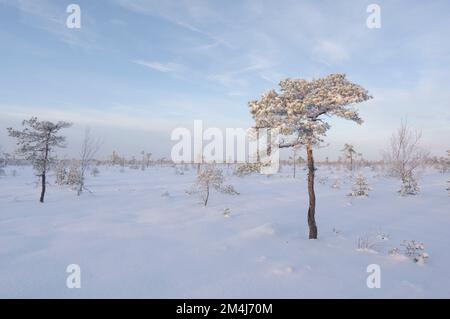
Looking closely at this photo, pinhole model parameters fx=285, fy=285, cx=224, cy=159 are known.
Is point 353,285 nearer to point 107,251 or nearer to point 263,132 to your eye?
point 263,132

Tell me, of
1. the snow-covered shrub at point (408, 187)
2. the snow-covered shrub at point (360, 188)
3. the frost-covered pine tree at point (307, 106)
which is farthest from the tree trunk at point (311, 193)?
the snow-covered shrub at point (408, 187)

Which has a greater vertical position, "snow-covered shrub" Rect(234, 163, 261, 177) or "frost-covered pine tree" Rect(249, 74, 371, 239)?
"frost-covered pine tree" Rect(249, 74, 371, 239)

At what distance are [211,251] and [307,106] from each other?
6888mm

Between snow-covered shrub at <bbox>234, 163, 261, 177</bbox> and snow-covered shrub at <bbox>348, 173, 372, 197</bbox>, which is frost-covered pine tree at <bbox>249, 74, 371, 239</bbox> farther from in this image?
snow-covered shrub at <bbox>348, 173, 372, 197</bbox>

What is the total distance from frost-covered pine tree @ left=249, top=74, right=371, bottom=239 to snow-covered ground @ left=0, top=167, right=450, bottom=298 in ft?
11.9

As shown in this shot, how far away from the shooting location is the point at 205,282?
25.8 feet

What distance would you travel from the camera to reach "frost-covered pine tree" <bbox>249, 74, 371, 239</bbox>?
35.9 ft

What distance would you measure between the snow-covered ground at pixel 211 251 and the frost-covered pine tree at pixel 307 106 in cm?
363

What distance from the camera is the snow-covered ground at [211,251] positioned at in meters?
7.59

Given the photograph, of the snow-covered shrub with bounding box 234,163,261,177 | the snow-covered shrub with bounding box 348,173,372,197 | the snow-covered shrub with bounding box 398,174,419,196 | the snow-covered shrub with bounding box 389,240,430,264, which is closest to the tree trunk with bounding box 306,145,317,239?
the snow-covered shrub with bounding box 234,163,261,177

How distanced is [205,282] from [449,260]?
9.23 metres

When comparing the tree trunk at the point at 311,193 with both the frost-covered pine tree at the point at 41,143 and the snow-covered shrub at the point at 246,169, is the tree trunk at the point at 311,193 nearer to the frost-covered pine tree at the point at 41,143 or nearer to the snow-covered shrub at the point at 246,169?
the snow-covered shrub at the point at 246,169

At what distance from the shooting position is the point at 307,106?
1166cm
